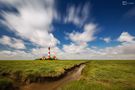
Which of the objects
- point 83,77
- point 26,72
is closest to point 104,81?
point 83,77

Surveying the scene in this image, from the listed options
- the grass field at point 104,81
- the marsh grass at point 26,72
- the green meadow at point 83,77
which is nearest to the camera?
the grass field at point 104,81

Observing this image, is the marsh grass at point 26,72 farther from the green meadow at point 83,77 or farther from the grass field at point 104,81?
the grass field at point 104,81

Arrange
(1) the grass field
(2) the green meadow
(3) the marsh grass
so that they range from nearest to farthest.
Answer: (1) the grass field
(2) the green meadow
(3) the marsh grass

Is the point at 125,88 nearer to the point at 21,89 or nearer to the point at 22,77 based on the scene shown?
the point at 21,89

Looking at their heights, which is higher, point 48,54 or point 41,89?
point 48,54

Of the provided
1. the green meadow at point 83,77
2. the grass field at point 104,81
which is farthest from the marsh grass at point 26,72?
the grass field at point 104,81

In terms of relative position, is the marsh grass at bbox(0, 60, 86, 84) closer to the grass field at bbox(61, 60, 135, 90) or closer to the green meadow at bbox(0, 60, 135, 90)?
the green meadow at bbox(0, 60, 135, 90)

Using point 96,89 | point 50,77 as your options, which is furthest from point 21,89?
point 96,89

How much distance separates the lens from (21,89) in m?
16.0

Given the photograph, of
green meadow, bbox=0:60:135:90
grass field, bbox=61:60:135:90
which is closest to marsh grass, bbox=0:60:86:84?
green meadow, bbox=0:60:135:90

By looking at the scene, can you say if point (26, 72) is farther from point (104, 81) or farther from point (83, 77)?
point (104, 81)

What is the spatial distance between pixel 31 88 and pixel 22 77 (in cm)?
510

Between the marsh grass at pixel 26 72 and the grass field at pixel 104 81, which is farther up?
the marsh grass at pixel 26 72

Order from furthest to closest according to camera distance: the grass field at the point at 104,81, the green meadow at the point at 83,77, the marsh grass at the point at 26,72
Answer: the marsh grass at the point at 26,72 < the green meadow at the point at 83,77 < the grass field at the point at 104,81
